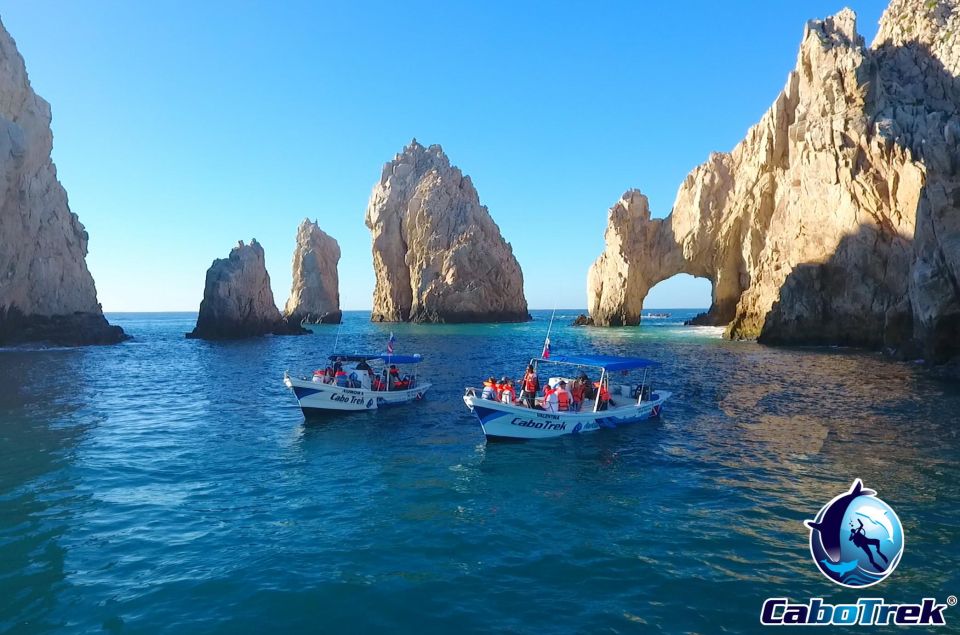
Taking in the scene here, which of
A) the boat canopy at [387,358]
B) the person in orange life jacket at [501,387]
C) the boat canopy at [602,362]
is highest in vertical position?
the boat canopy at [602,362]

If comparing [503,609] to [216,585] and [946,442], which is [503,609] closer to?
[216,585]

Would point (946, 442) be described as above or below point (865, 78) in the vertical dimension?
below

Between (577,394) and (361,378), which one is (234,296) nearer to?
(361,378)

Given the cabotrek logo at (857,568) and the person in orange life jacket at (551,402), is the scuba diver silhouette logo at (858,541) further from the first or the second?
the person in orange life jacket at (551,402)

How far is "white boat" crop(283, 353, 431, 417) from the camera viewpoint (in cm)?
2409

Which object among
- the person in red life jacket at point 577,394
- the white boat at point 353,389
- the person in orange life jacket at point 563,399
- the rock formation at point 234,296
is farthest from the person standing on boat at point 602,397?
the rock formation at point 234,296

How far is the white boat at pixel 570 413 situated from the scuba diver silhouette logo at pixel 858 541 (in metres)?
11.3

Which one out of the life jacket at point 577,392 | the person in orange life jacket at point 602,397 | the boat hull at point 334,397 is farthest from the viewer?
the boat hull at point 334,397

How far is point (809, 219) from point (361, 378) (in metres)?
52.8

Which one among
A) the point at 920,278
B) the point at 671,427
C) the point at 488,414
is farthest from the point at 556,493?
the point at 920,278

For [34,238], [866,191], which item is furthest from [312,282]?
[866,191]

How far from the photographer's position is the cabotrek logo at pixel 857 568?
8.30 meters

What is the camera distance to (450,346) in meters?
61.8

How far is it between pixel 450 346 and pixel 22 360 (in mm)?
38031
